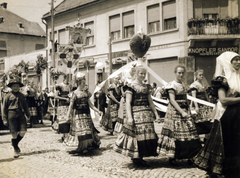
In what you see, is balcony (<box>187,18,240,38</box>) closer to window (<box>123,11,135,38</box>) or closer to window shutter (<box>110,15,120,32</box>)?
window (<box>123,11,135,38</box>)

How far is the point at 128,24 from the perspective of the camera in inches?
854

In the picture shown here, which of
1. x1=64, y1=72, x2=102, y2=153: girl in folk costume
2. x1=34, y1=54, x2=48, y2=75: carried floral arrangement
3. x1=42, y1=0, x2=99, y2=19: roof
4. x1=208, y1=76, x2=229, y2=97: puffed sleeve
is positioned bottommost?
x1=64, y1=72, x2=102, y2=153: girl in folk costume

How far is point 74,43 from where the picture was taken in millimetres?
12195

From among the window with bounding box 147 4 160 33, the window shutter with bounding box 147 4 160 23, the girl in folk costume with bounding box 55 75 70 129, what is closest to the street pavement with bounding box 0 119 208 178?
the girl in folk costume with bounding box 55 75 70 129

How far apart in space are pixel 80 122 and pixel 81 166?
1.40m

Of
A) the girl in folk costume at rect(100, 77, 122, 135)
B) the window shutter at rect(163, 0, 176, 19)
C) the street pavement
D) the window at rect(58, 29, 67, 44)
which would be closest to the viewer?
the street pavement

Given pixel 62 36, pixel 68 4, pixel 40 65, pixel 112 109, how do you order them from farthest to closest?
1. pixel 62 36
2. pixel 68 4
3. pixel 40 65
4. pixel 112 109

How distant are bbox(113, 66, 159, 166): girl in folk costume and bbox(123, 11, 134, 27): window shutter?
16.4 m

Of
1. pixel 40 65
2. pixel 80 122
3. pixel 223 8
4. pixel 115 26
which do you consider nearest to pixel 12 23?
pixel 80 122

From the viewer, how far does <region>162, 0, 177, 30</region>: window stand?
62.2ft

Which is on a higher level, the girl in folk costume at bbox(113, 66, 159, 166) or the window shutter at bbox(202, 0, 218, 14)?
the window shutter at bbox(202, 0, 218, 14)

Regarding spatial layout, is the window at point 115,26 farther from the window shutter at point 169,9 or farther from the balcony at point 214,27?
the balcony at point 214,27

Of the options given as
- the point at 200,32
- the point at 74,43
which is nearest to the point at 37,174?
the point at 74,43

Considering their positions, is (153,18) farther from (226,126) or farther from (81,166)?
(226,126)
